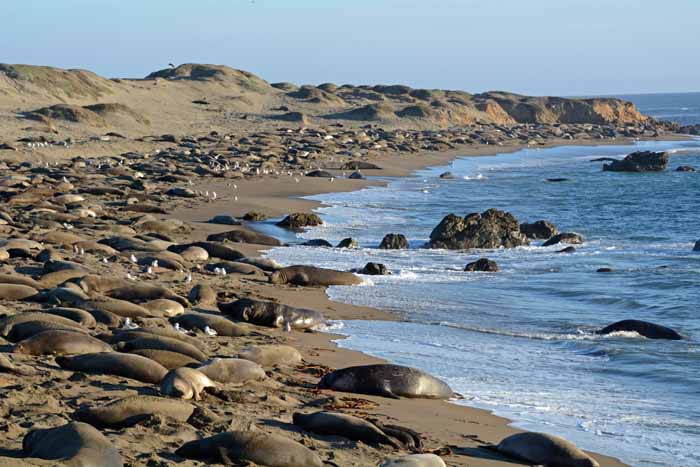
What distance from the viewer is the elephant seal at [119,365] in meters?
6.77

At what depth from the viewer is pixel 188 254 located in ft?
46.9

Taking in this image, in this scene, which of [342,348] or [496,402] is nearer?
[496,402]

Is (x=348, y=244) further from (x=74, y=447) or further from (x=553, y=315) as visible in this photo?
(x=74, y=447)

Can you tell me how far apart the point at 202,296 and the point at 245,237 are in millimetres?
6753

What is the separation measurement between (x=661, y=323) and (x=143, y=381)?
7.70m

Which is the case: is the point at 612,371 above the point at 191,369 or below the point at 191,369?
below

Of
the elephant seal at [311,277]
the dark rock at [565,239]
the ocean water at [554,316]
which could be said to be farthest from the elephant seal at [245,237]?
the dark rock at [565,239]

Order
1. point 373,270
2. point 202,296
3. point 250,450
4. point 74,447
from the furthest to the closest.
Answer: point 373,270
point 202,296
point 250,450
point 74,447

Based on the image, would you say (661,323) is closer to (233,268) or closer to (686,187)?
(233,268)

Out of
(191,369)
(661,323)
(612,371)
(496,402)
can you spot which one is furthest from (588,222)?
(191,369)

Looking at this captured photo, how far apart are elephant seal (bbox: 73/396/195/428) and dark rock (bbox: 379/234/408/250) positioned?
40.5 ft

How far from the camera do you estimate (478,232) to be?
18.8m

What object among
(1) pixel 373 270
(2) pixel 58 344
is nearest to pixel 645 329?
(1) pixel 373 270

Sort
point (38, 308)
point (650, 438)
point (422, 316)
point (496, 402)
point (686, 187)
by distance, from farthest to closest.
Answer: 1. point (686, 187)
2. point (422, 316)
3. point (38, 308)
4. point (496, 402)
5. point (650, 438)
